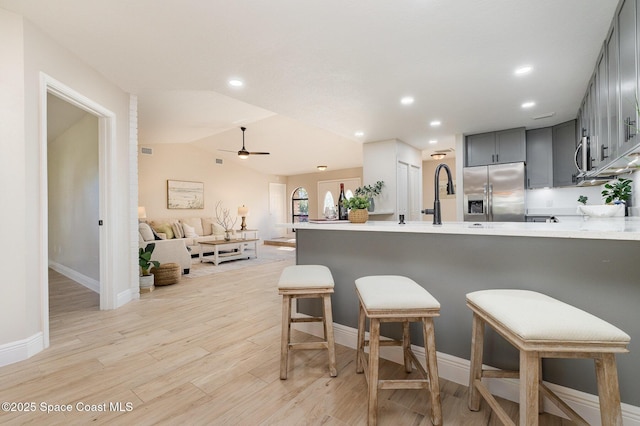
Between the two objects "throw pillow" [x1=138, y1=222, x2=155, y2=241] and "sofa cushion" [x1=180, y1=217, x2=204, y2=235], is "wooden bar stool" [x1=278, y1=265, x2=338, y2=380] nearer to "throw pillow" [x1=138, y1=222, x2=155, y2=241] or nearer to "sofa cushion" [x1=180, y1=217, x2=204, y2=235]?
"throw pillow" [x1=138, y1=222, x2=155, y2=241]

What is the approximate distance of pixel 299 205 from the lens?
35.8 ft

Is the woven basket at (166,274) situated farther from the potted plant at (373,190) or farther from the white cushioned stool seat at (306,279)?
the potted plant at (373,190)

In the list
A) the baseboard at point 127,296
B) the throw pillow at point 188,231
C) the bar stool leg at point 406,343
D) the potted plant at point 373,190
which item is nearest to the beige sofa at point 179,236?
the throw pillow at point 188,231

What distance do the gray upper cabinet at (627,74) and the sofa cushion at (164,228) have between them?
281 inches

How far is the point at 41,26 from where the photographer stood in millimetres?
2170

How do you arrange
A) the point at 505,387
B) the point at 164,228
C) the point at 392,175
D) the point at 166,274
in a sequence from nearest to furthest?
1. the point at 505,387
2. the point at 166,274
3. the point at 392,175
4. the point at 164,228

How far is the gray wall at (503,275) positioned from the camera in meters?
1.32

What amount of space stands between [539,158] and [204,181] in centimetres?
781

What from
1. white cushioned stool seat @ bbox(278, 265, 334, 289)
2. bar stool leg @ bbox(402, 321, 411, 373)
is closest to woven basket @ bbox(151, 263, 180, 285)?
white cushioned stool seat @ bbox(278, 265, 334, 289)

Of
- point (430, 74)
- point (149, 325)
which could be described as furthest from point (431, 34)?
point (149, 325)

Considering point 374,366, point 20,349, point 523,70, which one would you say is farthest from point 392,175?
point 20,349

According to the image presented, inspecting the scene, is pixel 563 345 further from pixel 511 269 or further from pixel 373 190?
pixel 373 190

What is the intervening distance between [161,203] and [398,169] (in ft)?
19.4

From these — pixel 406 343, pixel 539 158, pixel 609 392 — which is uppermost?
pixel 539 158
